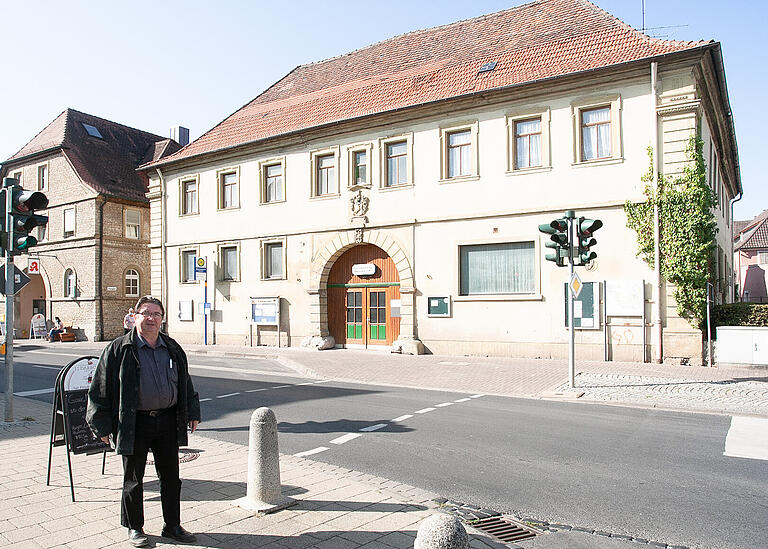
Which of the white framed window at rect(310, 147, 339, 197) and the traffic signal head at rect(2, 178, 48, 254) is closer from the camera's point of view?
the traffic signal head at rect(2, 178, 48, 254)

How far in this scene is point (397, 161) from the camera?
21.7 meters

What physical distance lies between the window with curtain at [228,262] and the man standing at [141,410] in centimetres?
2217

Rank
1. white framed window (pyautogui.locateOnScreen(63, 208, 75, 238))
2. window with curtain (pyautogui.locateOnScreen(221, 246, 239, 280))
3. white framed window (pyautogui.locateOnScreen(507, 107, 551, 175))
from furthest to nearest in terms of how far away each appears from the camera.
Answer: white framed window (pyautogui.locateOnScreen(63, 208, 75, 238)), window with curtain (pyautogui.locateOnScreen(221, 246, 239, 280)), white framed window (pyautogui.locateOnScreen(507, 107, 551, 175))

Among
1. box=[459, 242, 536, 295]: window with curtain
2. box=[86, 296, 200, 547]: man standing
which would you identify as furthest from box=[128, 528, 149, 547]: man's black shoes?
box=[459, 242, 536, 295]: window with curtain

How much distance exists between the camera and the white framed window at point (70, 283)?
34000 millimetres

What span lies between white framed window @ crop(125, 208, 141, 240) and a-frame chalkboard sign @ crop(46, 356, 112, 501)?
3105 centimetres

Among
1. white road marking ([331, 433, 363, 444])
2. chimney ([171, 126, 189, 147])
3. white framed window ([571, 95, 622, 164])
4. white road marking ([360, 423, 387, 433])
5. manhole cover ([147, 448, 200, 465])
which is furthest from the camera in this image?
chimney ([171, 126, 189, 147])

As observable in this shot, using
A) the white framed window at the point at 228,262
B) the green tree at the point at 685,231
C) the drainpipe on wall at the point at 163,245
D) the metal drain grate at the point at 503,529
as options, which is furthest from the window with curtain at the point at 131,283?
the metal drain grate at the point at 503,529

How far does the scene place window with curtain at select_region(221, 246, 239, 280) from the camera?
26.2m

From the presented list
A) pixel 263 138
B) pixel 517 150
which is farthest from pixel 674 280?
pixel 263 138

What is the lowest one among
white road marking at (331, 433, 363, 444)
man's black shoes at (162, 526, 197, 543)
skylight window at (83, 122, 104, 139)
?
white road marking at (331, 433, 363, 444)

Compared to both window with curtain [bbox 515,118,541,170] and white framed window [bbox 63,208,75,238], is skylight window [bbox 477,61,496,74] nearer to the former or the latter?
window with curtain [bbox 515,118,541,170]

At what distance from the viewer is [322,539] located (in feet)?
14.3

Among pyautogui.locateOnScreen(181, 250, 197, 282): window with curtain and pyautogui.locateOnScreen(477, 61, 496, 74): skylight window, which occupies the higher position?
pyautogui.locateOnScreen(477, 61, 496, 74): skylight window
